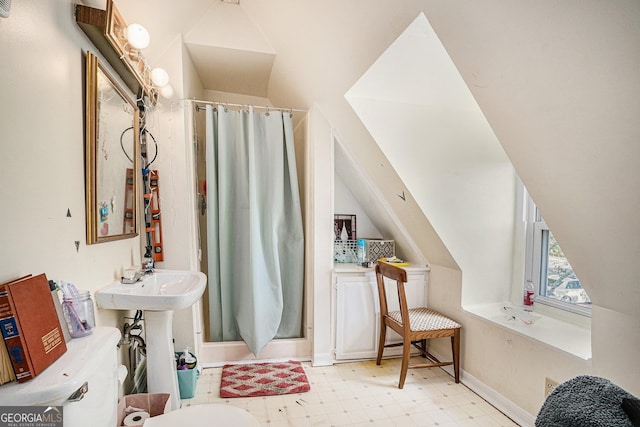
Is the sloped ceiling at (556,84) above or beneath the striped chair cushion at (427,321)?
above

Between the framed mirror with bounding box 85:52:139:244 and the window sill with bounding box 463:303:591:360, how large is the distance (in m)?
2.27

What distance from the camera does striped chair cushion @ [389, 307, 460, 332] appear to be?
6.99 ft

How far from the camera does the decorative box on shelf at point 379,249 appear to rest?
2.77 metres

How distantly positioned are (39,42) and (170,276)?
1.30 metres

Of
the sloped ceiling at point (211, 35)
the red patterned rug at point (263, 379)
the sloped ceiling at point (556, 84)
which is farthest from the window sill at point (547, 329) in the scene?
the sloped ceiling at point (211, 35)

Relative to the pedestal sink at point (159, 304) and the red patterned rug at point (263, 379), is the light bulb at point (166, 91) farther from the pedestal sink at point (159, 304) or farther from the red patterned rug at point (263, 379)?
the red patterned rug at point (263, 379)

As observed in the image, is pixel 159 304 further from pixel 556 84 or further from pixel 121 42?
pixel 556 84

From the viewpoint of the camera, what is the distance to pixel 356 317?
2.50m

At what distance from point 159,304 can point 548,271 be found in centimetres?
240

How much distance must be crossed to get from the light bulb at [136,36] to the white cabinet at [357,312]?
190 centimetres

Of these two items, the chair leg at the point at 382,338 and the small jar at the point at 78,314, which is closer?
the small jar at the point at 78,314

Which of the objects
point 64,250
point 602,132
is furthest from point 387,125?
point 64,250

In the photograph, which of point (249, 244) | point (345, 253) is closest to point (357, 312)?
point (345, 253)

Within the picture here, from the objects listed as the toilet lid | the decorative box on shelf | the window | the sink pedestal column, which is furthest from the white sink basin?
the window
